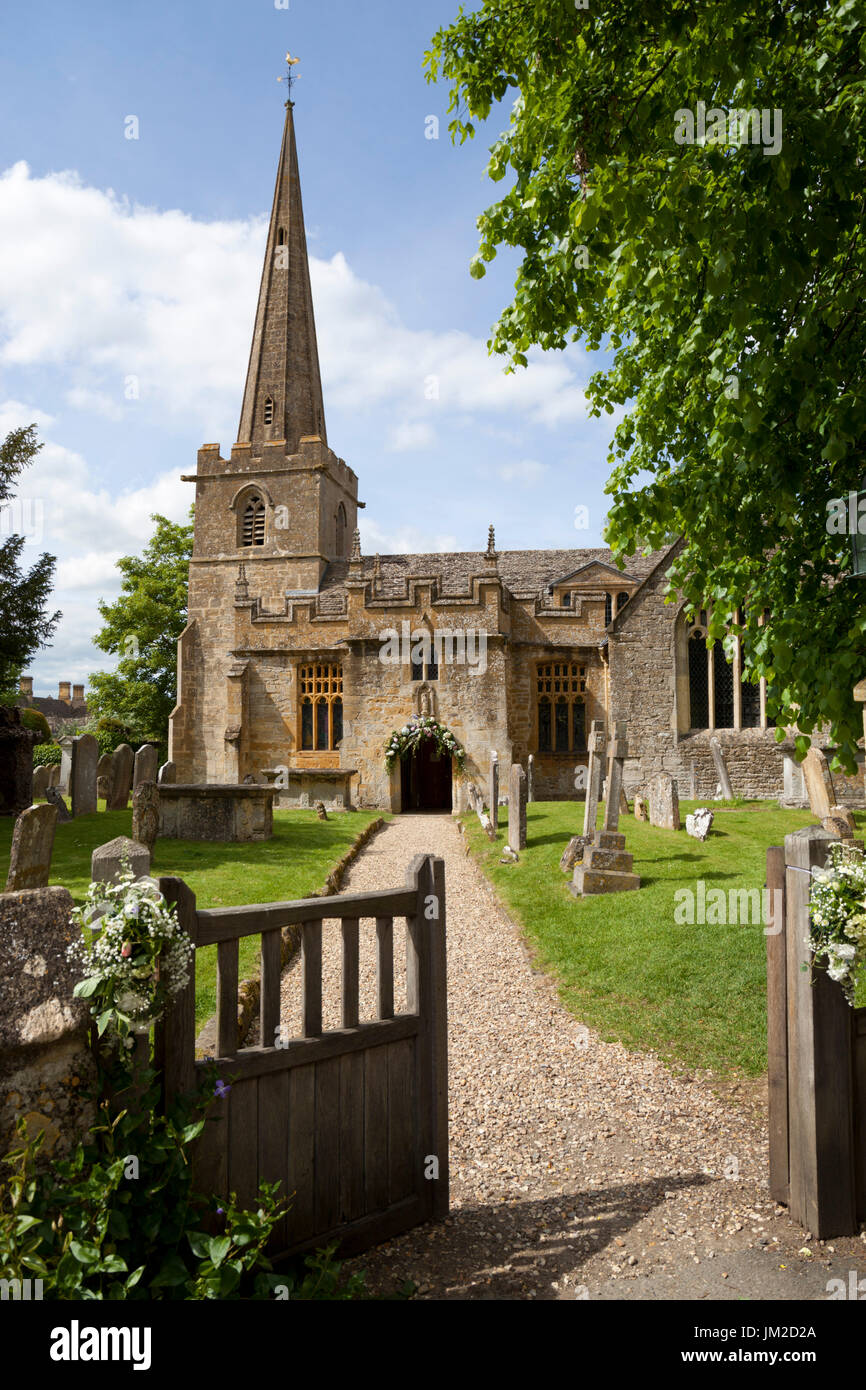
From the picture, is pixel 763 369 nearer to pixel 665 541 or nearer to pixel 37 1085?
pixel 665 541

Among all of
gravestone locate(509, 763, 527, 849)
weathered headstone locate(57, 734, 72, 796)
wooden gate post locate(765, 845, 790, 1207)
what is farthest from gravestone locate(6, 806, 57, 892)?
weathered headstone locate(57, 734, 72, 796)

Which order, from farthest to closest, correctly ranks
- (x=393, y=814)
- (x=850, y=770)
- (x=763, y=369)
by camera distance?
(x=393, y=814) → (x=850, y=770) → (x=763, y=369)

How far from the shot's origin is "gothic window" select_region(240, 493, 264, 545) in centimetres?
3092

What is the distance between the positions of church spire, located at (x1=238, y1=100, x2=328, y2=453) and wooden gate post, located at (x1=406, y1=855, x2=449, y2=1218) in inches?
1160

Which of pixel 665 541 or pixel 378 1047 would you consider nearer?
pixel 378 1047

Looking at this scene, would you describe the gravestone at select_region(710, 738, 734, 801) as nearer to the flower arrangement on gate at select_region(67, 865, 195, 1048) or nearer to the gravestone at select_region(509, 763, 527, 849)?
the gravestone at select_region(509, 763, 527, 849)

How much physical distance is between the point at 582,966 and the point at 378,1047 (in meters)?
4.51

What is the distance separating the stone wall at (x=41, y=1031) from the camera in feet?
7.76

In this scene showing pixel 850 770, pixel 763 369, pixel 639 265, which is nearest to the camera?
pixel 763 369

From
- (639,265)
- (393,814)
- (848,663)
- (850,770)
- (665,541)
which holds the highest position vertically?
(639,265)

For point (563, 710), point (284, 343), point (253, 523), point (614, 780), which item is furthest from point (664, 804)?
point (284, 343)

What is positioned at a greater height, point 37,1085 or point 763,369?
point 763,369

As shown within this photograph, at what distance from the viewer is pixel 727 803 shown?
19.9 metres
